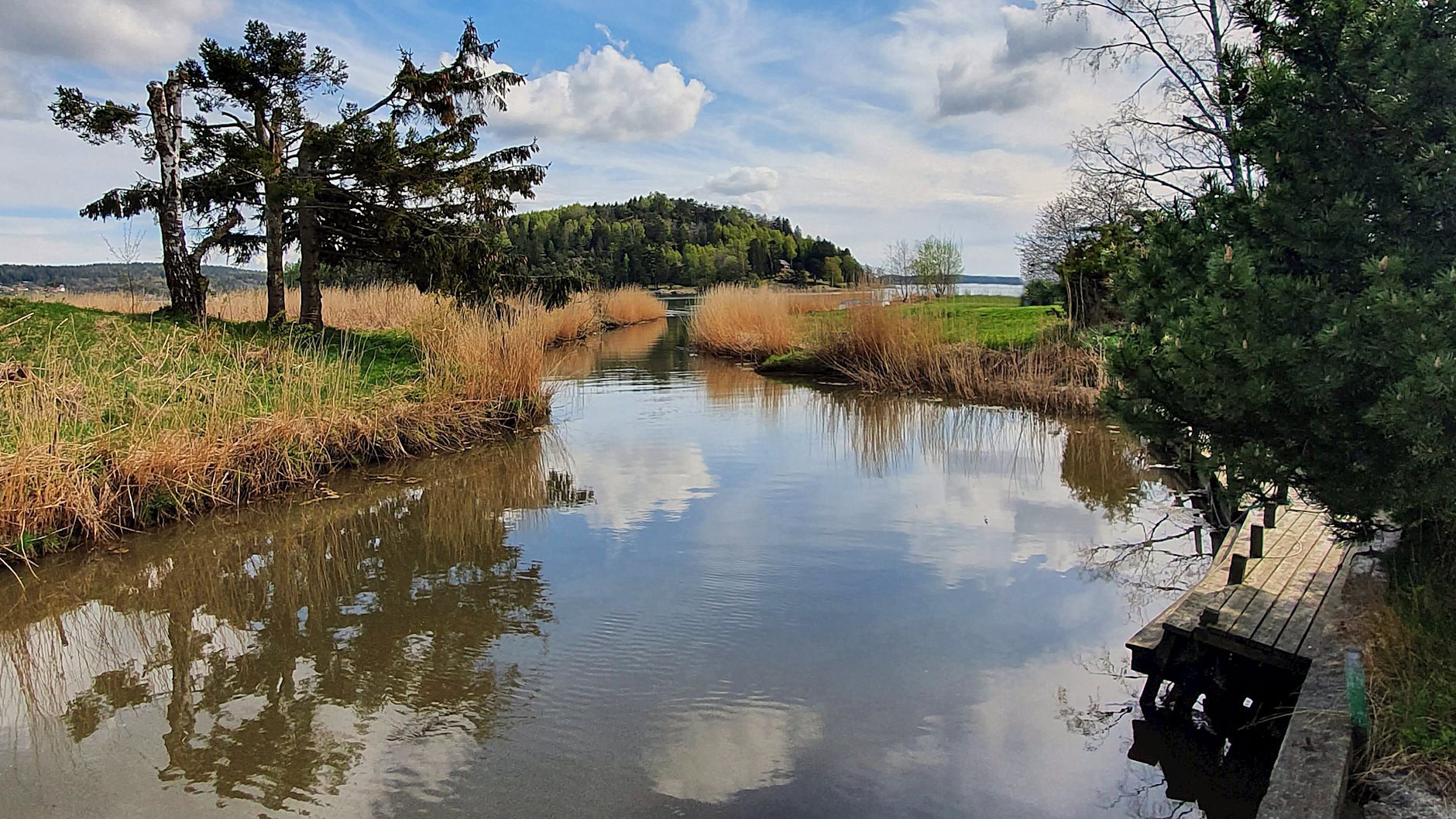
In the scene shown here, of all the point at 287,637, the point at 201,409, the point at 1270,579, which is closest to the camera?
the point at 1270,579

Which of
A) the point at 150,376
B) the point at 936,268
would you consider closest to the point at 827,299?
the point at 936,268

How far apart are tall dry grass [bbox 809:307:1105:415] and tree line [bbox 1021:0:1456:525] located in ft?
26.4

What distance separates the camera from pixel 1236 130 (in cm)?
337

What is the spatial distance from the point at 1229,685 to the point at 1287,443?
3.58ft

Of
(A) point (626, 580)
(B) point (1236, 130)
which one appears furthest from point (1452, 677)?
(A) point (626, 580)

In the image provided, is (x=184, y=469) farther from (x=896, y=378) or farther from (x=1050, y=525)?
(x=896, y=378)

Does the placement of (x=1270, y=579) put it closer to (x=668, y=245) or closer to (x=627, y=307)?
(x=627, y=307)

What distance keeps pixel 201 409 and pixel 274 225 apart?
726cm

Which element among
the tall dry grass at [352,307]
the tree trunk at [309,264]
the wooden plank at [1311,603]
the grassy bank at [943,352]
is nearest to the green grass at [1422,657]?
the wooden plank at [1311,603]

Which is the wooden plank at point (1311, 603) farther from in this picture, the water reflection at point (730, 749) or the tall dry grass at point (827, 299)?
the tall dry grass at point (827, 299)

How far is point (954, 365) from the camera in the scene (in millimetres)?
13016

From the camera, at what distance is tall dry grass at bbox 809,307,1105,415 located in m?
11.8

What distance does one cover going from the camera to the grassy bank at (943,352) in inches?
476

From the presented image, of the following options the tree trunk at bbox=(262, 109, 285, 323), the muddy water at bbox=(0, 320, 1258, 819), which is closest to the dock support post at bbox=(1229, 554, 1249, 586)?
the muddy water at bbox=(0, 320, 1258, 819)
